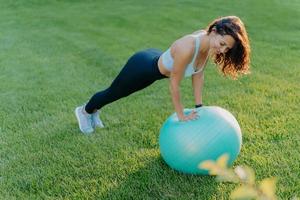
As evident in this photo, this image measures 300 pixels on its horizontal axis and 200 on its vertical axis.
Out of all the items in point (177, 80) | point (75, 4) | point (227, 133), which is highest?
point (177, 80)

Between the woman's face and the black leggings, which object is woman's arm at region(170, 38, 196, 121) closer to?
the woman's face

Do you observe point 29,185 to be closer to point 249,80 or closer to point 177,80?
point 177,80

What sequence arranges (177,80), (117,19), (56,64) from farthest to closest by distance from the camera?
(117,19)
(56,64)
(177,80)

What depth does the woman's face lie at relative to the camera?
3.81 m

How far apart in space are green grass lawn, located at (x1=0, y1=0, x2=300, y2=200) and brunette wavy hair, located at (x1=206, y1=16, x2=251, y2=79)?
896mm

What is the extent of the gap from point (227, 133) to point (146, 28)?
25.1 ft

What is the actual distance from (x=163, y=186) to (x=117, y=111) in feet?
6.70

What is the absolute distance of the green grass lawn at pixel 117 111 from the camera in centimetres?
408

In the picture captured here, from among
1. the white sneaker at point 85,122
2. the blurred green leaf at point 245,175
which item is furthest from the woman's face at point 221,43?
the blurred green leaf at point 245,175

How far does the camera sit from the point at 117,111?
19.2ft

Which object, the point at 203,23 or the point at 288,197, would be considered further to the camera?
the point at 203,23

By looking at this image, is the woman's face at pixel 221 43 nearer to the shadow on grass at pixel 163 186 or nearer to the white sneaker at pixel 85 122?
the shadow on grass at pixel 163 186

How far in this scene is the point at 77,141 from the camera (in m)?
4.99

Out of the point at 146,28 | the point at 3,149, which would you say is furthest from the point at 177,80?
the point at 146,28
